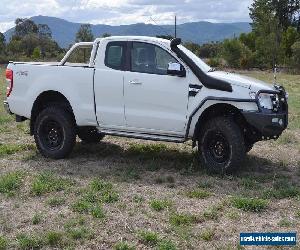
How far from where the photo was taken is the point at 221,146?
7.59 meters

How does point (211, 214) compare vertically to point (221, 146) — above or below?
below

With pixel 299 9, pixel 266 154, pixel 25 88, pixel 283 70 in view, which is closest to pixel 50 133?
pixel 25 88

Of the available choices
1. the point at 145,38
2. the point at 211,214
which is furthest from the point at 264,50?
the point at 211,214

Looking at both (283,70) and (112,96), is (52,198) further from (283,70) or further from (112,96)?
(283,70)

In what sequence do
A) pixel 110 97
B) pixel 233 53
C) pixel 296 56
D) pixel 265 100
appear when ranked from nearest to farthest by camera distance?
pixel 265 100 → pixel 110 97 → pixel 296 56 → pixel 233 53

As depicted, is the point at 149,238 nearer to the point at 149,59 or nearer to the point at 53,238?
the point at 53,238

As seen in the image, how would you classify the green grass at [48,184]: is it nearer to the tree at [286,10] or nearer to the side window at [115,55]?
the side window at [115,55]

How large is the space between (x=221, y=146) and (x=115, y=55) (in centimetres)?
217

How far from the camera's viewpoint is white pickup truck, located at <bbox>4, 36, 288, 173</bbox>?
7.33 meters

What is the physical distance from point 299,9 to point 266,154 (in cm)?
6107

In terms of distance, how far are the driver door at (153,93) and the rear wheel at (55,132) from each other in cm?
108

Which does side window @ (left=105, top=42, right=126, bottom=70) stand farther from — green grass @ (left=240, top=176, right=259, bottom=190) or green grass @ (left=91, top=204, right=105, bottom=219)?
green grass @ (left=91, top=204, right=105, bottom=219)

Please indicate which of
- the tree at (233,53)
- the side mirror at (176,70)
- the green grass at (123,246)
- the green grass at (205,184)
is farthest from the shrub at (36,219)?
the tree at (233,53)

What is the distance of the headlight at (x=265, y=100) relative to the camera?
7.21m
